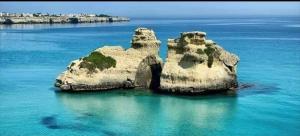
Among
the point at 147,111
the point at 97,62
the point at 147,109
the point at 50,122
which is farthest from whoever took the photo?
the point at 97,62

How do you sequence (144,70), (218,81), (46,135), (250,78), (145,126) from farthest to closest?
1. (250,78)
2. (144,70)
3. (218,81)
4. (145,126)
5. (46,135)

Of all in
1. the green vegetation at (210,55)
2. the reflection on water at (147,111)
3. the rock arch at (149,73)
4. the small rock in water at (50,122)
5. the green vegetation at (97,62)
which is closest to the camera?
the reflection on water at (147,111)

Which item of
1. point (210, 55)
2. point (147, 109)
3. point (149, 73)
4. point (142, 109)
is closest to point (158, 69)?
point (149, 73)

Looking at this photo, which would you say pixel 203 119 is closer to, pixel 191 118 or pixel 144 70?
pixel 191 118

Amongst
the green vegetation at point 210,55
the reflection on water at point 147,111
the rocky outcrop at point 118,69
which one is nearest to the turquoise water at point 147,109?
the reflection on water at point 147,111

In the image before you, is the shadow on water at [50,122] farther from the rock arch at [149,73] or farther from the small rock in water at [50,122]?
the rock arch at [149,73]

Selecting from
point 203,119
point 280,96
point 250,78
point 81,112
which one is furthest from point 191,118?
point 250,78

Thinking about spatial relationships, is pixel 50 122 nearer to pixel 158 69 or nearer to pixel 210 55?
pixel 158 69
